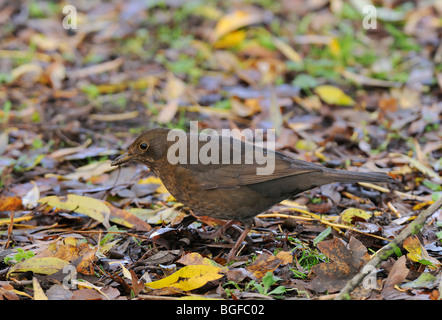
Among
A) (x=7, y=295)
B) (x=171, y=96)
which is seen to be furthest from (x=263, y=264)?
(x=171, y=96)

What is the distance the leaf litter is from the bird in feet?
0.92

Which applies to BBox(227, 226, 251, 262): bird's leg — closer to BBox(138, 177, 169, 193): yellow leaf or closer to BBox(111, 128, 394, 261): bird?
BBox(111, 128, 394, 261): bird

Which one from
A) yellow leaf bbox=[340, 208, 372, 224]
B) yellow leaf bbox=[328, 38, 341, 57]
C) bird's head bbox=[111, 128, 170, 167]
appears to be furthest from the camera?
yellow leaf bbox=[328, 38, 341, 57]

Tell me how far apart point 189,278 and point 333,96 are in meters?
4.15

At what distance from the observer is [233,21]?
344 inches

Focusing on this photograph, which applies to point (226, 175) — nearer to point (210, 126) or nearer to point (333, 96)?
point (210, 126)

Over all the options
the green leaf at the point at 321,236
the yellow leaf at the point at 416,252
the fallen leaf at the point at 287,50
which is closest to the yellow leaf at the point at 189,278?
the green leaf at the point at 321,236

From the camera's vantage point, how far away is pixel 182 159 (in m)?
4.45

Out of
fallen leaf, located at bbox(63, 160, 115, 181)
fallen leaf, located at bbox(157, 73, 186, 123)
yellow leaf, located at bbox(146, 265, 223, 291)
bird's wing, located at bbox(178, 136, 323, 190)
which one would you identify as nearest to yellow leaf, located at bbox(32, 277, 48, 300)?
yellow leaf, located at bbox(146, 265, 223, 291)

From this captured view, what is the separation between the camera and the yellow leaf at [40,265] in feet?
12.1

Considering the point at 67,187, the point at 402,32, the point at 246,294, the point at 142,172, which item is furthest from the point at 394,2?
the point at 246,294

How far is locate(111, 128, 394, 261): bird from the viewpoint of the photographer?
4258 mm

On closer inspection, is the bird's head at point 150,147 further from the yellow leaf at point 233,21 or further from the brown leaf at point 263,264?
the yellow leaf at point 233,21

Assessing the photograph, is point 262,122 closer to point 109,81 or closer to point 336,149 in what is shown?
point 336,149
